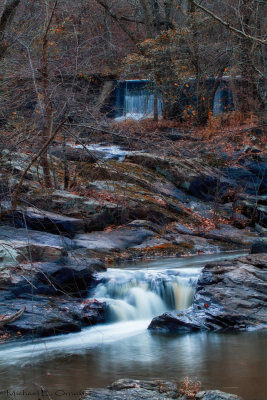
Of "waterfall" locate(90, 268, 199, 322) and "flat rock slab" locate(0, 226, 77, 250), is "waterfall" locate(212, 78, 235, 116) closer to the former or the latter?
"flat rock slab" locate(0, 226, 77, 250)

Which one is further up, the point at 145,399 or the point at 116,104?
the point at 116,104

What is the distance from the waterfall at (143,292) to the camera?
9.27 m

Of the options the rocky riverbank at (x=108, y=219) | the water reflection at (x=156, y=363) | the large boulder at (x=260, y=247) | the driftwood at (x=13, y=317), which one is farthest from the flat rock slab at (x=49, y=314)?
the large boulder at (x=260, y=247)

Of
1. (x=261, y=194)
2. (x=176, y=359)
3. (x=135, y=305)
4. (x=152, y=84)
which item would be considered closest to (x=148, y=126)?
(x=152, y=84)

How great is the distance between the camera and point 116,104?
86.1 feet

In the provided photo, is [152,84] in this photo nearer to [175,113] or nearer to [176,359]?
[175,113]

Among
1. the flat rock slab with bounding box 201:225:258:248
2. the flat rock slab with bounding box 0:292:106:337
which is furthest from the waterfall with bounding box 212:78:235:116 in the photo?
the flat rock slab with bounding box 0:292:106:337

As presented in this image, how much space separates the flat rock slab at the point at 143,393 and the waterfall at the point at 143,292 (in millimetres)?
3725

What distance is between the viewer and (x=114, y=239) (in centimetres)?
1338

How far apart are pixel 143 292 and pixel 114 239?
3.78 m

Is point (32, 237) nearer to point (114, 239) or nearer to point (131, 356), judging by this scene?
point (114, 239)

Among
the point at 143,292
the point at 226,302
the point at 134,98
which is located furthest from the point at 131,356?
the point at 134,98

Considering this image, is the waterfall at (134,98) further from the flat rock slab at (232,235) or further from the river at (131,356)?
the river at (131,356)

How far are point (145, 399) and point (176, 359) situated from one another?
199 centimetres
